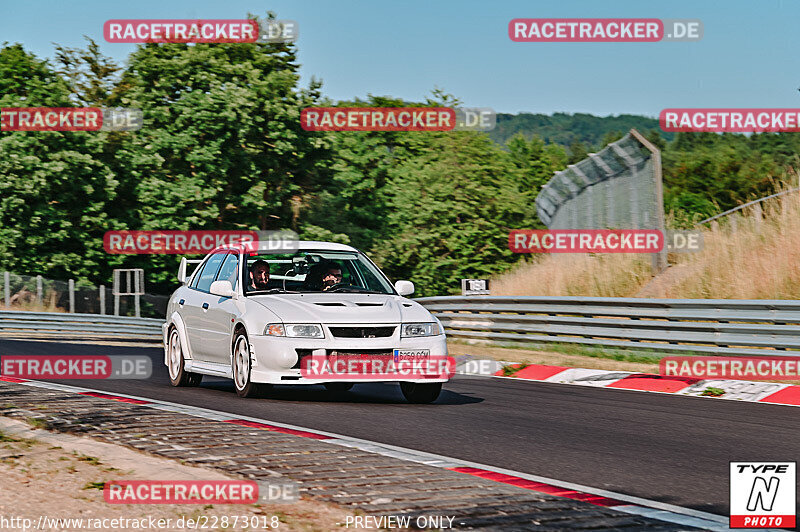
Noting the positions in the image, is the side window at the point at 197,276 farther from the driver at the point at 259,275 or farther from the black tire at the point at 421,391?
the black tire at the point at 421,391

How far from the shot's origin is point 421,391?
36.4 feet

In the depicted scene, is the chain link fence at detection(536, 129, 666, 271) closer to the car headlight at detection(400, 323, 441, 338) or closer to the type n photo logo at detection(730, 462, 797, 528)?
the car headlight at detection(400, 323, 441, 338)

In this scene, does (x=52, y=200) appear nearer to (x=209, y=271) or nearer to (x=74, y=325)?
(x=74, y=325)

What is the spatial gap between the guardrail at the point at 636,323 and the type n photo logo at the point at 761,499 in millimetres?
7396

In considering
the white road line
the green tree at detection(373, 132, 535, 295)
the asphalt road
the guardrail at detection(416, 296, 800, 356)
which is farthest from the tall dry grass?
the green tree at detection(373, 132, 535, 295)

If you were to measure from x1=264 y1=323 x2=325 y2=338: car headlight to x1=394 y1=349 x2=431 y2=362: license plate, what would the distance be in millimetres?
762

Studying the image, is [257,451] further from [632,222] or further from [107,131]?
[107,131]

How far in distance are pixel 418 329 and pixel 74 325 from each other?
2339 centimetres

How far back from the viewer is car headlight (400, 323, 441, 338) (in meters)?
10.6

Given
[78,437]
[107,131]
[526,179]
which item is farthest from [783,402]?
[526,179]

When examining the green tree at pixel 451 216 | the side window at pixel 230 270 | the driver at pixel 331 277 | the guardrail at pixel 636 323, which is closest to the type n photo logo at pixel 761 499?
the driver at pixel 331 277

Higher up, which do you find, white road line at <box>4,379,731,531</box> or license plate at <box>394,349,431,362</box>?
license plate at <box>394,349,431,362</box>

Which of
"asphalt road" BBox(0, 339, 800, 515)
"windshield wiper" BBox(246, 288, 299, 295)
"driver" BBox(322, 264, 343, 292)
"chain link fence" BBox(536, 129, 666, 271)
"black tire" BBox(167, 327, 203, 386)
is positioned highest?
"chain link fence" BBox(536, 129, 666, 271)

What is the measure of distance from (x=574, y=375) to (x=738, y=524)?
9053mm
